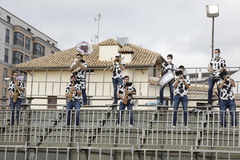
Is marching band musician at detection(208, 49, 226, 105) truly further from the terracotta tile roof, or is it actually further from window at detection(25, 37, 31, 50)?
window at detection(25, 37, 31, 50)

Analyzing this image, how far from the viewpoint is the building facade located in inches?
2502

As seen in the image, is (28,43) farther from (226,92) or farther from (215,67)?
(226,92)

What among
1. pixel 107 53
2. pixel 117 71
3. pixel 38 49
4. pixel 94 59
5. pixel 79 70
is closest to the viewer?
pixel 79 70

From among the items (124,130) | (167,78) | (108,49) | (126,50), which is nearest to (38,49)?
(108,49)

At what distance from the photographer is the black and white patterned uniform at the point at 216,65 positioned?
46.2ft

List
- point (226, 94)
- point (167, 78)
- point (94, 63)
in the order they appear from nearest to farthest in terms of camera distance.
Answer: point (226, 94), point (167, 78), point (94, 63)

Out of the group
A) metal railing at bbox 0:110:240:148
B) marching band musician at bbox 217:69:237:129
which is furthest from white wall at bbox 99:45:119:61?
marching band musician at bbox 217:69:237:129

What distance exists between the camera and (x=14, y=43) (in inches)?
2643

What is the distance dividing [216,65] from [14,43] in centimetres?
5627

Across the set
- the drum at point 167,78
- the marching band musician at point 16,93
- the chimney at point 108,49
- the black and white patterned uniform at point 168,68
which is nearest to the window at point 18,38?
the chimney at point 108,49

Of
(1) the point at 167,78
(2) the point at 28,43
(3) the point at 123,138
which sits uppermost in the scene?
(2) the point at 28,43

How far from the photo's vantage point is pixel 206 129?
1202 centimetres

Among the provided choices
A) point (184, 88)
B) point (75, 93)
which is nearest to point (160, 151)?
point (184, 88)

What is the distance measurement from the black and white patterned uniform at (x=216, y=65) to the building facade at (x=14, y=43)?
49.2 m
